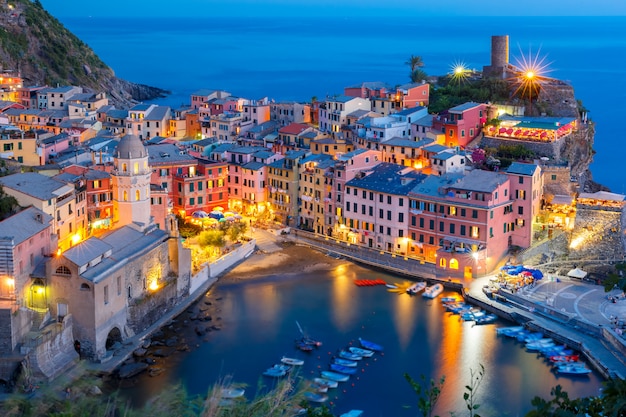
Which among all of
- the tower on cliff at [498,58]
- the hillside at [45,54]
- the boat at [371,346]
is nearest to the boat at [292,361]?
the boat at [371,346]

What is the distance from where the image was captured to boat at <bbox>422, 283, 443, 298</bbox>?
34562 millimetres

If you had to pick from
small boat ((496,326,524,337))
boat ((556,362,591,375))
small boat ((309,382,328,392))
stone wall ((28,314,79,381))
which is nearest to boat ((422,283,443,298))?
small boat ((496,326,524,337))

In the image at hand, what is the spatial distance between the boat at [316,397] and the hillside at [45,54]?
48786 millimetres

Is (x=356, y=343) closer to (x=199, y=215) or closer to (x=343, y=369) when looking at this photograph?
(x=343, y=369)

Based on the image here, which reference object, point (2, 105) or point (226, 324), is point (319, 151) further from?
point (2, 105)

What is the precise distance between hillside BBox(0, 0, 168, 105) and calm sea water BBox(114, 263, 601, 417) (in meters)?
40.8

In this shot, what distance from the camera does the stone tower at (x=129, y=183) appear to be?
33844 millimetres

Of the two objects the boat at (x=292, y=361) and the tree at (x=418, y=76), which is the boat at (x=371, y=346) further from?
the tree at (x=418, y=76)

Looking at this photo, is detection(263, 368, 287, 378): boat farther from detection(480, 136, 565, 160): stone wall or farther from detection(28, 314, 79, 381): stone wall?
detection(480, 136, 565, 160): stone wall

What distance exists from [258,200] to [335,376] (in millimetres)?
17066

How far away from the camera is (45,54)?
245ft

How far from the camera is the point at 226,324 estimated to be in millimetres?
31875

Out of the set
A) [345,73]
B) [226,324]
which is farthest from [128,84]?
[226,324]

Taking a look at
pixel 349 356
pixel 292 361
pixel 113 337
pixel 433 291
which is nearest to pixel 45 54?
pixel 433 291
